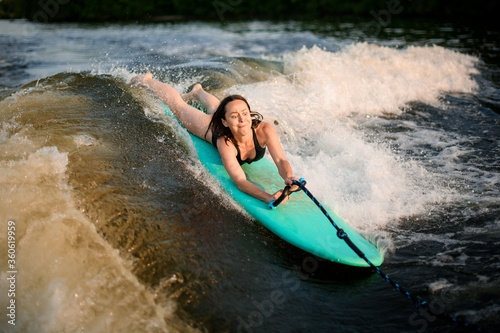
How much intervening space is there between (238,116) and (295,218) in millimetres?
1051

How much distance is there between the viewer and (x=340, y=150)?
513cm

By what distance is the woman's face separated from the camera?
11.7 feet

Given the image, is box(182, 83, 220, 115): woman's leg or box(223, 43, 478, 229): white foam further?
box(182, 83, 220, 115): woman's leg

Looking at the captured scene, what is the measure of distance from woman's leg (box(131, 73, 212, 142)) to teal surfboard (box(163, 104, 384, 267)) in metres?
0.36

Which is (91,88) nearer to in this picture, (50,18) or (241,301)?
(241,301)

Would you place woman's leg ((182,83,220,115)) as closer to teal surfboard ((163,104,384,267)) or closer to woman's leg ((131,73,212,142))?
woman's leg ((131,73,212,142))

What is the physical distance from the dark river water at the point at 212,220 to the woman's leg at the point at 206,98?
1.60 ft

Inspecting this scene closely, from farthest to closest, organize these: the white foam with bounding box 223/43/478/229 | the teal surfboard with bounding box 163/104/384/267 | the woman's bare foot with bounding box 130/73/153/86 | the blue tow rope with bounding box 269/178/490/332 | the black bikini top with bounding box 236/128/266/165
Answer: the woman's bare foot with bounding box 130/73/153/86 → the white foam with bounding box 223/43/478/229 → the black bikini top with bounding box 236/128/266/165 → the teal surfboard with bounding box 163/104/384/267 → the blue tow rope with bounding box 269/178/490/332

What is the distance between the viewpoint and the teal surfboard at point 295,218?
298 cm

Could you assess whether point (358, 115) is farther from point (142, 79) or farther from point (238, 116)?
point (238, 116)

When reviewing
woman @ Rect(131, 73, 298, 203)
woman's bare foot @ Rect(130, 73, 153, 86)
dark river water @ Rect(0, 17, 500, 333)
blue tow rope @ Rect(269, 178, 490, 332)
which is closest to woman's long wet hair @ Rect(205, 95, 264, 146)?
woman @ Rect(131, 73, 298, 203)

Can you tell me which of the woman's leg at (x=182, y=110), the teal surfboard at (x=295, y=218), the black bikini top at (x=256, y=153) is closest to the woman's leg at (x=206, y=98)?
the woman's leg at (x=182, y=110)

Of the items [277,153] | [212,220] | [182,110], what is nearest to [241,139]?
[277,153]

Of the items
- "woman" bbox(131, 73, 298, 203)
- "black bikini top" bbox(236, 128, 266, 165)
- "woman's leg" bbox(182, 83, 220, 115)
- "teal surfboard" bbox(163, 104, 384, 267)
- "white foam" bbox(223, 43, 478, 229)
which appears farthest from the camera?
"woman's leg" bbox(182, 83, 220, 115)
